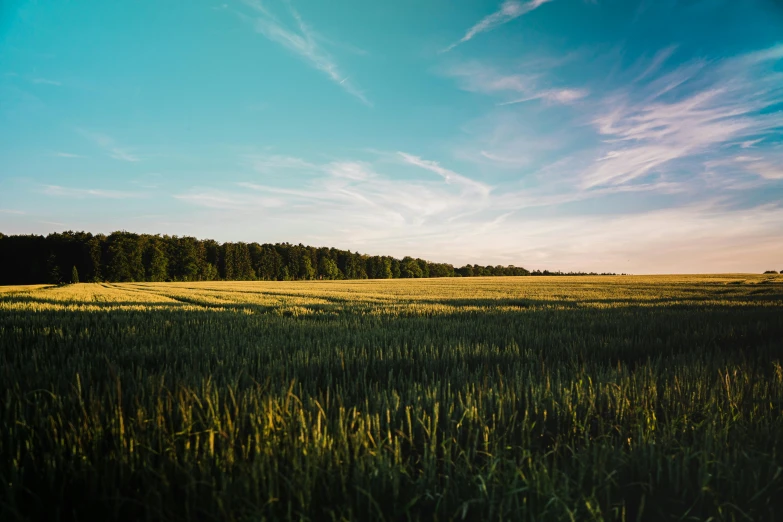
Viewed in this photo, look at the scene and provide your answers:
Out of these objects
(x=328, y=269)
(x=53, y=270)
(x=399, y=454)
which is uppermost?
(x=328, y=269)

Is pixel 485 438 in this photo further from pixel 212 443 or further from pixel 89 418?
pixel 89 418

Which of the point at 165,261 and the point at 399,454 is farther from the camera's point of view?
the point at 165,261

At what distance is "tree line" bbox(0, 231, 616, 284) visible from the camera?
8344 centimetres

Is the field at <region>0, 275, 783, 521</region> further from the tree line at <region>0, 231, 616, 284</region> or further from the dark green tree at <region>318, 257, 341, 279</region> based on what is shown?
the dark green tree at <region>318, 257, 341, 279</region>

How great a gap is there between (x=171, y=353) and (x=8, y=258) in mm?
112276

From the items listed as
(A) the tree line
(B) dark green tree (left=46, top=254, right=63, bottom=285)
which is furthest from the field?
(B) dark green tree (left=46, top=254, right=63, bottom=285)

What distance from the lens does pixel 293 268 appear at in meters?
115

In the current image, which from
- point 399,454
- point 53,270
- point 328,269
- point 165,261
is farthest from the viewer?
point 328,269

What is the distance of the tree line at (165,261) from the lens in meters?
83.4

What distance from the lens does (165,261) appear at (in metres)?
92.9

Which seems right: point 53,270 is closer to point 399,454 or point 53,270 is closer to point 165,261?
point 165,261

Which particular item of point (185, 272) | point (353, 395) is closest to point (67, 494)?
point (353, 395)

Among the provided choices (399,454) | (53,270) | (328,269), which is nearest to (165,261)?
(53,270)

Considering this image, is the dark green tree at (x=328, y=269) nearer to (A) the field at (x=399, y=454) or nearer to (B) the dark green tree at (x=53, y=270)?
(B) the dark green tree at (x=53, y=270)
